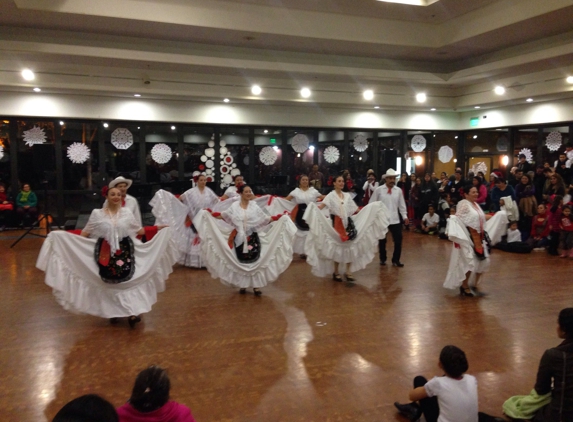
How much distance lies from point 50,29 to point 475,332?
8885mm

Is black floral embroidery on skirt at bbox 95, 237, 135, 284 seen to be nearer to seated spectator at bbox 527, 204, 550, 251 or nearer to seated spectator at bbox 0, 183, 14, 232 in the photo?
seated spectator at bbox 527, 204, 550, 251

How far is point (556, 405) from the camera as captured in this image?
2.78 meters

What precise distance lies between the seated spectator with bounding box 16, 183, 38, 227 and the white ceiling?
8.59 feet

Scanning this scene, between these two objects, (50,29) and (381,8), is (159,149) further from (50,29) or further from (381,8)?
(381,8)

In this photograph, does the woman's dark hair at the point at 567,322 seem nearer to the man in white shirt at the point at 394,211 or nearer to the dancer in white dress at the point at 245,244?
the dancer in white dress at the point at 245,244

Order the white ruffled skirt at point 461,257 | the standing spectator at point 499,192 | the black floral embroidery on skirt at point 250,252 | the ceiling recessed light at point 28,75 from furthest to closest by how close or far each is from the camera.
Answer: the standing spectator at point 499,192 < the ceiling recessed light at point 28,75 < the black floral embroidery on skirt at point 250,252 < the white ruffled skirt at point 461,257

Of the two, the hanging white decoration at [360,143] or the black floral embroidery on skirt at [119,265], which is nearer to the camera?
the black floral embroidery on skirt at [119,265]

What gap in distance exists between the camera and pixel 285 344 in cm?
454

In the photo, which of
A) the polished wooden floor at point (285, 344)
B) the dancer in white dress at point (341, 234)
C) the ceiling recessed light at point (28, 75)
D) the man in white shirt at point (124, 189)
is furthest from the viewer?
the ceiling recessed light at point (28, 75)

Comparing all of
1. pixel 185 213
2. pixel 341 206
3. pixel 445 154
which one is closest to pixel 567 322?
pixel 341 206

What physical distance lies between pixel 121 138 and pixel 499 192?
928 centimetres

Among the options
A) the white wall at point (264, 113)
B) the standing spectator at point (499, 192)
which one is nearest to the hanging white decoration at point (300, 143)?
the white wall at point (264, 113)

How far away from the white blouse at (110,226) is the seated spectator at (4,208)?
809cm

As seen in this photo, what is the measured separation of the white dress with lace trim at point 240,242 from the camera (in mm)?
6121
